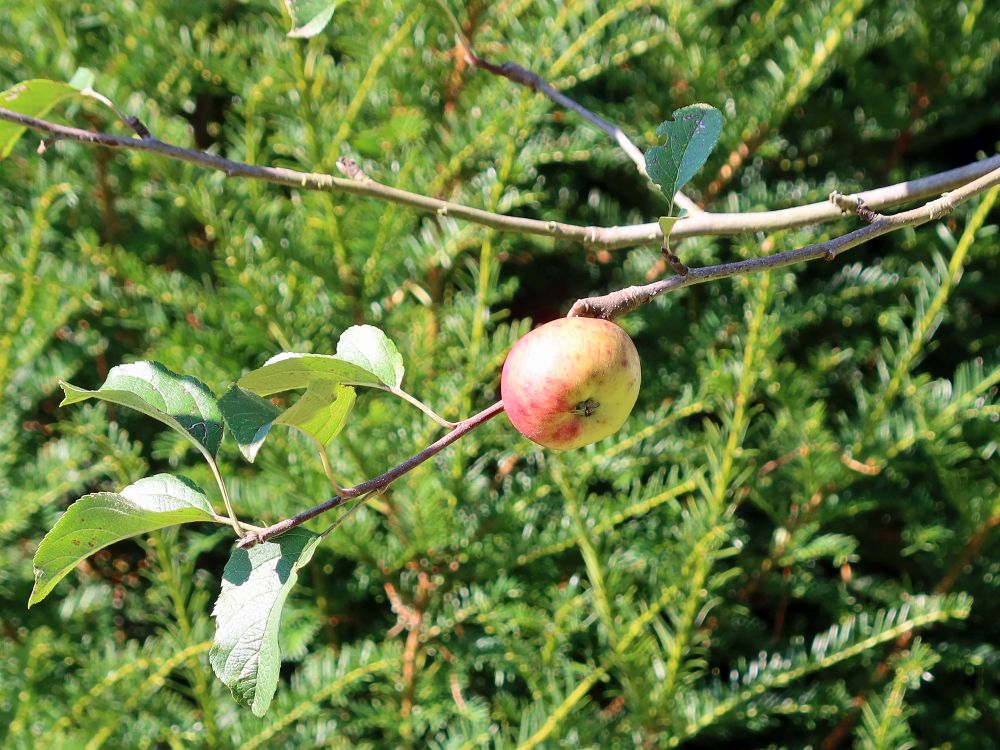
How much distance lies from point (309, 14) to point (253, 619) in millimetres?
325

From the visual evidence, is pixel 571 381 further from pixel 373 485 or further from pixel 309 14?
pixel 309 14

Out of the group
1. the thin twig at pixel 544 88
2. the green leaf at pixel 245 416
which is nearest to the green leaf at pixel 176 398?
the green leaf at pixel 245 416

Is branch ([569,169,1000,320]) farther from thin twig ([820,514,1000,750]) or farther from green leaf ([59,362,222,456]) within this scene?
thin twig ([820,514,1000,750])

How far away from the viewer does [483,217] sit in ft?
1.28

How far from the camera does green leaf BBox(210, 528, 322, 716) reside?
347 millimetres

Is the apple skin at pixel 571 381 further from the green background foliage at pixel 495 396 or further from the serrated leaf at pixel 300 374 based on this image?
the green background foliage at pixel 495 396

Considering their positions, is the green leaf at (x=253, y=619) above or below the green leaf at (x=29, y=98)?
below

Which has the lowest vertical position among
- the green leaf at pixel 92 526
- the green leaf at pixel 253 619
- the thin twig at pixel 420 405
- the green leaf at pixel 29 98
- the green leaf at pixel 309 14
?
the green leaf at pixel 253 619

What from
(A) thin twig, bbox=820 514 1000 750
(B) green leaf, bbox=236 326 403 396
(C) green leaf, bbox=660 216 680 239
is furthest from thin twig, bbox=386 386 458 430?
(A) thin twig, bbox=820 514 1000 750

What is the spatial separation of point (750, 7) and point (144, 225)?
76cm

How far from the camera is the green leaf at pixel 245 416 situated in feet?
1.21

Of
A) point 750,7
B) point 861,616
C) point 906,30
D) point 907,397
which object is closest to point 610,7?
point 750,7

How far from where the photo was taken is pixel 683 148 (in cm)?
43

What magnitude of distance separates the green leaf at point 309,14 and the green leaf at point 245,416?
21 cm
